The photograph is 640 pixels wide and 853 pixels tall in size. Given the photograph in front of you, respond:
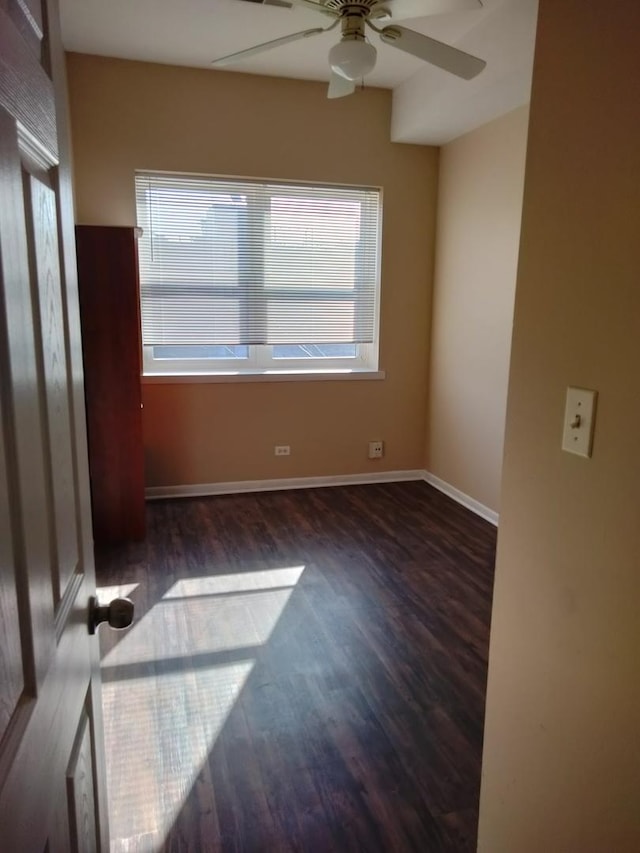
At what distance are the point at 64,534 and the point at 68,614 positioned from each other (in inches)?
4.7

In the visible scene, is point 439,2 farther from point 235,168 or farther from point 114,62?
point 114,62

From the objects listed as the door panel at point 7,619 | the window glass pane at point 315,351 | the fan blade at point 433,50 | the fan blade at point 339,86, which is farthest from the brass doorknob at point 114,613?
the window glass pane at point 315,351

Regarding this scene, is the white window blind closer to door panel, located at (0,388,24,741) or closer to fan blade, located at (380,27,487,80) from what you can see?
fan blade, located at (380,27,487,80)

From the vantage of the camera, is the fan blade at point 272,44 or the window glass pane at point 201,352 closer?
the fan blade at point 272,44

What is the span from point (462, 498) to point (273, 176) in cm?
266

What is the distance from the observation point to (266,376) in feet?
14.3

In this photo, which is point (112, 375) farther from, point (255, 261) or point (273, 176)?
point (273, 176)

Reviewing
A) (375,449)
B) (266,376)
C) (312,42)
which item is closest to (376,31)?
(312,42)

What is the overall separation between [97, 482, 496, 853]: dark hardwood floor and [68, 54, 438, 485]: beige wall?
0.81 m

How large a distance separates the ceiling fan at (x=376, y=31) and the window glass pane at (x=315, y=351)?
89.1 inches

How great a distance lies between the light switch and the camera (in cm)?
103

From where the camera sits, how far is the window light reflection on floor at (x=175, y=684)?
1.73 m

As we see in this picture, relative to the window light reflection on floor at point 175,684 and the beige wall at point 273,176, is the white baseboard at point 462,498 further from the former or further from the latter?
the window light reflection on floor at point 175,684

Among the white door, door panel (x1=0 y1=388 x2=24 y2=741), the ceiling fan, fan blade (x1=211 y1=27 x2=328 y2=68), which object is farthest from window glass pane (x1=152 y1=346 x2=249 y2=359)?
door panel (x1=0 y1=388 x2=24 y2=741)
